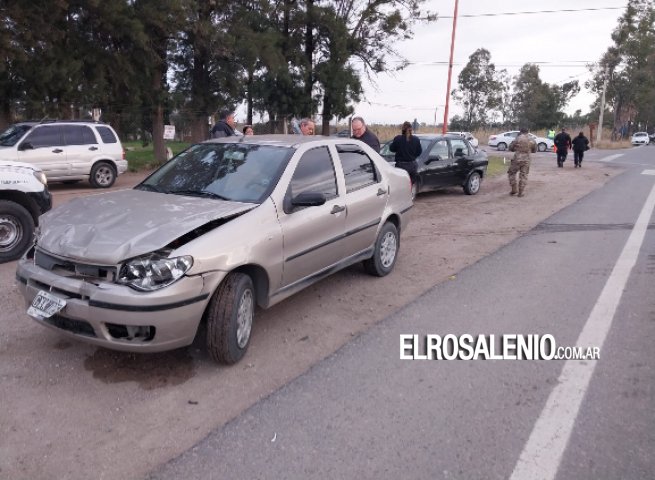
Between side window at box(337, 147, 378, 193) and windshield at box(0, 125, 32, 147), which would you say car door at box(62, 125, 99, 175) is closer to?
windshield at box(0, 125, 32, 147)

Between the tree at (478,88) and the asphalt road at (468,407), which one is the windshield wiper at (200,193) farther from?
the tree at (478,88)

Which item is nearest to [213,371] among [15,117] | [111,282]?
[111,282]

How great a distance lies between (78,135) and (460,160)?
9.30 meters

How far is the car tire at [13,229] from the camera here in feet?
21.0

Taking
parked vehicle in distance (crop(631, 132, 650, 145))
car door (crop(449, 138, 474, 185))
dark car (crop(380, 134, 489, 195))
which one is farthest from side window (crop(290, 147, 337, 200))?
parked vehicle in distance (crop(631, 132, 650, 145))

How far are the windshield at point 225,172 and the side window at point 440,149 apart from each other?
25.8 feet

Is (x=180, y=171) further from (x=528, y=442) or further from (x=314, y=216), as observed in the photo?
(x=528, y=442)

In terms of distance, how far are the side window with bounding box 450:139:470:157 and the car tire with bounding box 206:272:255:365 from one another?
9.62 meters

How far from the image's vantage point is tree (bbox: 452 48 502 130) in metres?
50.5

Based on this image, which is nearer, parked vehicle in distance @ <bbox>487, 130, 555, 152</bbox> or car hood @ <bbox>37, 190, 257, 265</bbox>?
car hood @ <bbox>37, 190, 257, 265</bbox>

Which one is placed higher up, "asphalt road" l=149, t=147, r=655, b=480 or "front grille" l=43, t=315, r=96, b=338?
"front grille" l=43, t=315, r=96, b=338

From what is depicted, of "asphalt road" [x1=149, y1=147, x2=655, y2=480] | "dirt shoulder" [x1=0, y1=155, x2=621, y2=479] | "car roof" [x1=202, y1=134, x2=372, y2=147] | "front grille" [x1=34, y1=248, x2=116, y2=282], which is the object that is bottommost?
"dirt shoulder" [x1=0, y1=155, x2=621, y2=479]

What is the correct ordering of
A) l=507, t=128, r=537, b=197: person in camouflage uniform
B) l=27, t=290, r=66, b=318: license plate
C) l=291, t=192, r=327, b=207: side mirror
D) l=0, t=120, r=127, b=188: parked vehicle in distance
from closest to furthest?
l=27, t=290, r=66, b=318: license plate → l=291, t=192, r=327, b=207: side mirror → l=0, t=120, r=127, b=188: parked vehicle in distance → l=507, t=128, r=537, b=197: person in camouflage uniform

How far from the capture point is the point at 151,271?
3.36 meters
